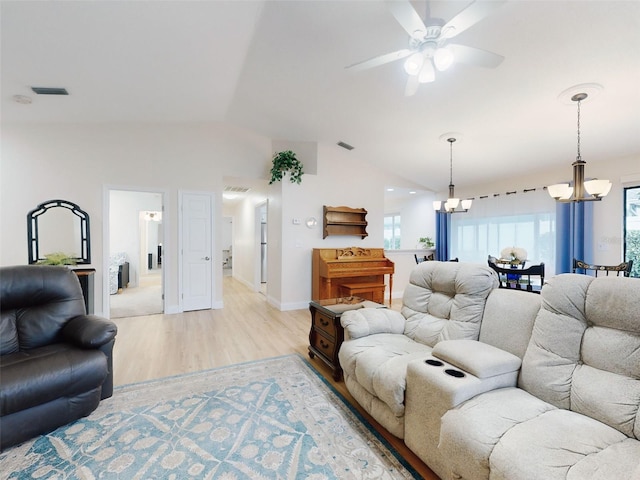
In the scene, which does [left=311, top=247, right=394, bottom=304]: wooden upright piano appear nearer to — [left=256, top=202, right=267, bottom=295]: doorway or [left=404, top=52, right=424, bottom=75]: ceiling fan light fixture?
[left=256, top=202, right=267, bottom=295]: doorway

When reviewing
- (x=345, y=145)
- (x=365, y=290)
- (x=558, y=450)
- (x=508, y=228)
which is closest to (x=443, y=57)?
(x=558, y=450)

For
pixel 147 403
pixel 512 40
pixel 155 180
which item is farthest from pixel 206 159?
pixel 512 40

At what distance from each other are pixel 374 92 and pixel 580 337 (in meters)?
3.07

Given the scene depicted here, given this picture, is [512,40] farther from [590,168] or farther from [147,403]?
[147,403]

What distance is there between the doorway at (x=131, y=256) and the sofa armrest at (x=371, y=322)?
3.65 metres

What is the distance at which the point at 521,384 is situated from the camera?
1.62 meters

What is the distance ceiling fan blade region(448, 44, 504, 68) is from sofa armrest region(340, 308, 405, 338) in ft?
6.73

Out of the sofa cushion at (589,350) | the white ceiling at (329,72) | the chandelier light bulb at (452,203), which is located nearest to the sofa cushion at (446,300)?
the sofa cushion at (589,350)

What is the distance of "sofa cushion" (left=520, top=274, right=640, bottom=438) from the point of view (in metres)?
1.29

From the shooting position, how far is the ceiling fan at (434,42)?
1718 millimetres

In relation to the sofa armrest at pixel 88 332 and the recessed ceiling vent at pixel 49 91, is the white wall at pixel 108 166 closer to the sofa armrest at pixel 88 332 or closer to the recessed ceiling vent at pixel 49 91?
the recessed ceiling vent at pixel 49 91

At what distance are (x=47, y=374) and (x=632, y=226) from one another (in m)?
6.32

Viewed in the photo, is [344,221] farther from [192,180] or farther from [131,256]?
[131,256]

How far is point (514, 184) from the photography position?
5203 millimetres
